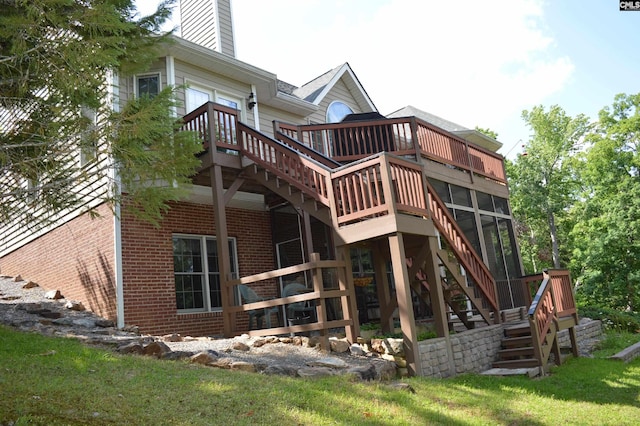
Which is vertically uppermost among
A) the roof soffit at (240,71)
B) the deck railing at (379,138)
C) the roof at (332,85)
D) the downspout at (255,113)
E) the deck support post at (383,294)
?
the roof at (332,85)

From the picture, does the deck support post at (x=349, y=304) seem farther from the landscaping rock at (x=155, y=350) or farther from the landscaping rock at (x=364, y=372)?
the landscaping rock at (x=155, y=350)

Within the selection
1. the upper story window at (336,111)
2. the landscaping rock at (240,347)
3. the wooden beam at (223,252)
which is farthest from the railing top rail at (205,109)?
the upper story window at (336,111)

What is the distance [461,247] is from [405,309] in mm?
2662

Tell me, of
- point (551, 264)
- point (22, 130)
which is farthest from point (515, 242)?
point (551, 264)

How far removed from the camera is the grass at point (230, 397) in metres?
4.15

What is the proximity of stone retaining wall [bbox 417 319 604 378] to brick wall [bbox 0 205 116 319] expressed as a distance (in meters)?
5.72

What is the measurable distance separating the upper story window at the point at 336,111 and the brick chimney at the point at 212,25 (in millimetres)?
3481

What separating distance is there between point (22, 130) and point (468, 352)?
7304 millimetres

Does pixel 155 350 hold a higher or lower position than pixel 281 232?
lower

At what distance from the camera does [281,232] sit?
1239cm

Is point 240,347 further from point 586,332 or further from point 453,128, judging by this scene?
point 453,128

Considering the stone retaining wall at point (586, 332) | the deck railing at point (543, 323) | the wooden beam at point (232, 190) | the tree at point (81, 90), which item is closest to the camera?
the tree at point (81, 90)

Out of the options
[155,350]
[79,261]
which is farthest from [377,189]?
[79,261]

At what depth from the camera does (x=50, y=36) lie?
5.49m
